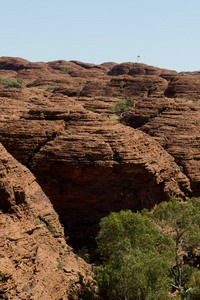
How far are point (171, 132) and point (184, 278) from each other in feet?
60.9

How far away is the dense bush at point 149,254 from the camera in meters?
18.8

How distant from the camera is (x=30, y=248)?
57.9 ft

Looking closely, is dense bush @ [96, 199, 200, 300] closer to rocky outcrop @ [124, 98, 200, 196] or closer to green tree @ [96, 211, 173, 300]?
green tree @ [96, 211, 173, 300]

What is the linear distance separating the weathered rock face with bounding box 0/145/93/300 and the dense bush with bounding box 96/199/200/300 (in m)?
1.38

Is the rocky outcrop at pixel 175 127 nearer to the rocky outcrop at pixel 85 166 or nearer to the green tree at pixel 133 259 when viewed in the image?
the rocky outcrop at pixel 85 166

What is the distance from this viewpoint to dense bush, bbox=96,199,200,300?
18.8m

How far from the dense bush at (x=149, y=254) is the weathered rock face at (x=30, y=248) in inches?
54.4

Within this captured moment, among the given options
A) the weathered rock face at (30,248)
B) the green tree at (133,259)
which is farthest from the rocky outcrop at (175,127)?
the weathered rock face at (30,248)

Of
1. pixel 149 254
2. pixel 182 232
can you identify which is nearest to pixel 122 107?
pixel 182 232

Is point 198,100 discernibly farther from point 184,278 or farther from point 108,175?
point 184,278

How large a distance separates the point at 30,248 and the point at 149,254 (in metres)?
5.42

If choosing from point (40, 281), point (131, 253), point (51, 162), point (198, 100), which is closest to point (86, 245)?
point (51, 162)

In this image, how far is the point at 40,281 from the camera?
17.1 meters

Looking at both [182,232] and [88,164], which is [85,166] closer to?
[88,164]
